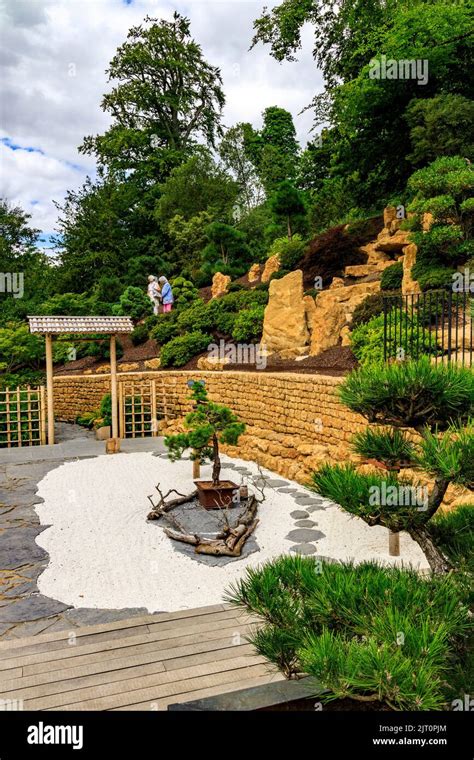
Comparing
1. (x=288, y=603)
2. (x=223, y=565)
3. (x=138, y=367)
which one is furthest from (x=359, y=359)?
(x=138, y=367)

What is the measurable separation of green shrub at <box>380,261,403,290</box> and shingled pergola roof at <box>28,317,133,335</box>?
5403 millimetres

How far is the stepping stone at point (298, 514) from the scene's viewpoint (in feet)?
20.9

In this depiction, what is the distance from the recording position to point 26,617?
12.8 feet

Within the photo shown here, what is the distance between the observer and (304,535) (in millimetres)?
5723

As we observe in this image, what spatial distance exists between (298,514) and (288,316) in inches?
231

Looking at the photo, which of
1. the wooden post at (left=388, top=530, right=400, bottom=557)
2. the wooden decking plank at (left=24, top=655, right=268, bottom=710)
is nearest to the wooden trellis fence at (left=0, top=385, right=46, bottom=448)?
the wooden post at (left=388, top=530, right=400, bottom=557)

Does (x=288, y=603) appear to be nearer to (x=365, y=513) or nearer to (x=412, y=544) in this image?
(x=365, y=513)

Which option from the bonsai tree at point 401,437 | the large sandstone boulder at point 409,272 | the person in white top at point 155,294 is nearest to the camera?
the bonsai tree at point 401,437

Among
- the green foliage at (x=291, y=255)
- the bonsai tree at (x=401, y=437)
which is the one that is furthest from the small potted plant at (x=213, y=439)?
the green foliage at (x=291, y=255)

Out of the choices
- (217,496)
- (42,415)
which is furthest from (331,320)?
(42,415)

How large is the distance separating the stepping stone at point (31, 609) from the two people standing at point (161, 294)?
1481cm

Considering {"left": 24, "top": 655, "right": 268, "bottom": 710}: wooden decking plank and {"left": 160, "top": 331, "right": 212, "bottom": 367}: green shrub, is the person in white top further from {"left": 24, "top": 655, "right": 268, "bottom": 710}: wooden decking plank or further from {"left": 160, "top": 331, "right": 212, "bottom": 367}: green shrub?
{"left": 24, "top": 655, "right": 268, "bottom": 710}: wooden decking plank

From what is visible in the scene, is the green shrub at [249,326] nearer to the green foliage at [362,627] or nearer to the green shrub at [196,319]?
the green shrub at [196,319]
